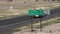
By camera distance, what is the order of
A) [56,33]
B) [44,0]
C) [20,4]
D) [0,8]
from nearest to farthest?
[56,33] < [0,8] < [20,4] < [44,0]

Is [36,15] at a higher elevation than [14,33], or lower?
higher

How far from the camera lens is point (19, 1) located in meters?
69.6

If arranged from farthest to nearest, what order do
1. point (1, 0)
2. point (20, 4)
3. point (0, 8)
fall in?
point (1, 0), point (20, 4), point (0, 8)

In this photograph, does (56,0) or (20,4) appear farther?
(56,0)

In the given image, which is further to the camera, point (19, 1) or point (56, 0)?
point (56, 0)

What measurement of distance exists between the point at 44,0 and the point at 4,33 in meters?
59.5

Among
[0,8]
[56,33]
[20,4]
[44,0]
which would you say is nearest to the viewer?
[56,33]

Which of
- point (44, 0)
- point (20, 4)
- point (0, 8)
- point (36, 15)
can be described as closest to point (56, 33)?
point (36, 15)

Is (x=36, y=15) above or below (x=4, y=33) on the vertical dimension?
above

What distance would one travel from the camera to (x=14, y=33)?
2345 centimetres

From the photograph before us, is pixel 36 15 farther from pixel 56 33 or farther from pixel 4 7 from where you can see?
pixel 4 7

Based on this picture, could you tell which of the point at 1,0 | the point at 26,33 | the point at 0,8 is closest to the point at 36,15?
the point at 26,33

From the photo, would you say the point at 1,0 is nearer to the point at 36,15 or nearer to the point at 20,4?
the point at 20,4

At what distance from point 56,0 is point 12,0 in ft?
65.5
